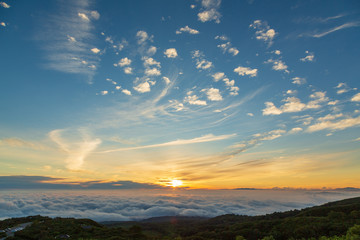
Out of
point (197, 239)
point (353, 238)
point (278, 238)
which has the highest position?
point (353, 238)

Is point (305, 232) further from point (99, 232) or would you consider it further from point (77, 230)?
point (77, 230)

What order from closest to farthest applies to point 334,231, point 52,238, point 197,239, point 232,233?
point 52,238 < point 334,231 < point 197,239 < point 232,233

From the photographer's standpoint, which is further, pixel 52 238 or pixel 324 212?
pixel 324 212

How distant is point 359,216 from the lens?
8306 cm

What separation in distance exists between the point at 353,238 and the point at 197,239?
8199cm

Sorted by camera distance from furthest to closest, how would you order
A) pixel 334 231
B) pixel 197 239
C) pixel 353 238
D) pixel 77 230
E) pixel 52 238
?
pixel 197 239, pixel 334 231, pixel 77 230, pixel 52 238, pixel 353 238

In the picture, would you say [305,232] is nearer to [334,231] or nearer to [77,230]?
[334,231]

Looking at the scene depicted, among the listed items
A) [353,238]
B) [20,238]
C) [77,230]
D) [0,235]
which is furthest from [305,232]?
[0,235]

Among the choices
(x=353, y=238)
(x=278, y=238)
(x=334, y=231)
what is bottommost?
(x=278, y=238)

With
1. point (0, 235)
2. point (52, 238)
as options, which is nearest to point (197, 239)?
point (52, 238)

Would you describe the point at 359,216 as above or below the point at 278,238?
above

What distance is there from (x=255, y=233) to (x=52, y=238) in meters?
82.6

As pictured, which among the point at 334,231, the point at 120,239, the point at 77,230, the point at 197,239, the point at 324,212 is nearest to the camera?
the point at 120,239

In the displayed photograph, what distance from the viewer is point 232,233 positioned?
9831cm
